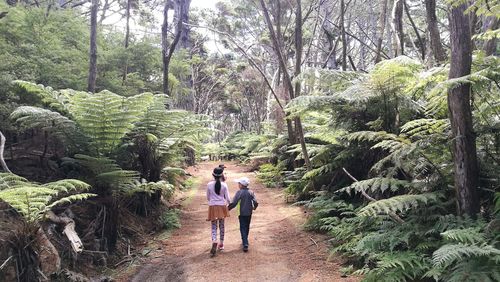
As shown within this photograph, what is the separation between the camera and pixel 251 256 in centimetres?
630

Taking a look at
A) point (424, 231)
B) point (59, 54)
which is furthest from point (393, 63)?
point (59, 54)

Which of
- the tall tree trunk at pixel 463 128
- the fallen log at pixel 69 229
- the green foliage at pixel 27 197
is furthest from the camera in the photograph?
the fallen log at pixel 69 229

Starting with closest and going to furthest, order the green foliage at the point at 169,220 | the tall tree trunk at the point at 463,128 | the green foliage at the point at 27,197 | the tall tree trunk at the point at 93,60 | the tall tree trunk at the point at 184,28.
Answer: the green foliage at the point at 27,197 < the tall tree trunk at the point at 463,128 < the green foliage at the point at 169,220 < the tall tree trunk at the point at 93,60 < the tall tree trunk at the point at 184,28

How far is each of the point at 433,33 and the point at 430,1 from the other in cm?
66

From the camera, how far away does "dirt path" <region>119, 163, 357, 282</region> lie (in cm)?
550

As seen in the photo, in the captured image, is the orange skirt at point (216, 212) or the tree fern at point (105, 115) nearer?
the tree fern at point (105, 115)

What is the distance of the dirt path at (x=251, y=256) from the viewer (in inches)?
217

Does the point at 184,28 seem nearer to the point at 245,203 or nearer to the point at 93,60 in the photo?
the point at 93,60

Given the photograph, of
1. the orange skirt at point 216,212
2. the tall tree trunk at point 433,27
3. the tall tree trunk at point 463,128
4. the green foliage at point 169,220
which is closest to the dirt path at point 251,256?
Answer: the green foliage at point 169,220

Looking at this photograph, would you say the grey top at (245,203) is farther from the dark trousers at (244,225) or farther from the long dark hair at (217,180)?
the long dark hair at (217,180)

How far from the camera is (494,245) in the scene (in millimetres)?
3486

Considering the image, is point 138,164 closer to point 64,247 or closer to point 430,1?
point 64,247

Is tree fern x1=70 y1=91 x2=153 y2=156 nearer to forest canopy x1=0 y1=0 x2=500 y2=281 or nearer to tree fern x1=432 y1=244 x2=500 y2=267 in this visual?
forest canopy x1=0 y1=0 x2=500 y2=281

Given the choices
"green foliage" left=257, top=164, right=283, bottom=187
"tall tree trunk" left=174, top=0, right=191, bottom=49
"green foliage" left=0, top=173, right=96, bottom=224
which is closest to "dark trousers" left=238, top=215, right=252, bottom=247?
"green foliage" left=0, top=173, right=96, bottom=224
